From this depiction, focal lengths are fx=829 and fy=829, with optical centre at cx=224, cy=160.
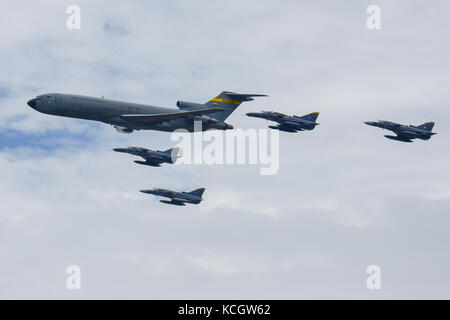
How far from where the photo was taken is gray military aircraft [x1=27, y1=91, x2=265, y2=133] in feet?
360

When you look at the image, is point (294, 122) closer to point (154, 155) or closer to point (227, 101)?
point (227, 101)

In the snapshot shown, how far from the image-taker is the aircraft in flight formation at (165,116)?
11006 centimetres

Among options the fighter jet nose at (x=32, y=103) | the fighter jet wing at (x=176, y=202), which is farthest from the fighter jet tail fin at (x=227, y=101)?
the fighter jet nose at (x=32, y=103)

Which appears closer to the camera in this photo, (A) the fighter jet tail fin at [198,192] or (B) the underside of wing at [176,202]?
(B) the underside of wing at [176,202]

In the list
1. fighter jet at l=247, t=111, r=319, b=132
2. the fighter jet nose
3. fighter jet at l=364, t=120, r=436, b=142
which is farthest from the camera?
fighter jet at l=364, t=120, r=436, b=142

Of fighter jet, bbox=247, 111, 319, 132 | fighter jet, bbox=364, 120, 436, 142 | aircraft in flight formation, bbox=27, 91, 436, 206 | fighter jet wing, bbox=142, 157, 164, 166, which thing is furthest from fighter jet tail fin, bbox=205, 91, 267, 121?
fighter jet, bbox=364, 120, 436, 142

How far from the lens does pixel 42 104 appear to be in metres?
110

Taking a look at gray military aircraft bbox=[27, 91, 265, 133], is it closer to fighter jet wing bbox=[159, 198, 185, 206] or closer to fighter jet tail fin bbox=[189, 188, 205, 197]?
fighter jet wing bbox=[159, 198, 185, 206]

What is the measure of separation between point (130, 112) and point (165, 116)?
15.7 ft

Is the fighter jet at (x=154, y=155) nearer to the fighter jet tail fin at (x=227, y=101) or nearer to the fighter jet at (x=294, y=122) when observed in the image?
the fighter jet tail fin at (x=227, y=101)

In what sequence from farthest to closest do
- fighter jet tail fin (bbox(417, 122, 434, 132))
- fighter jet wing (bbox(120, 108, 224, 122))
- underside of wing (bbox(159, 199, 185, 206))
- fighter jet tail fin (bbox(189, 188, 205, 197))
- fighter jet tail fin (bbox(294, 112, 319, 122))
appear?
1. fighter jet tail fin (bbox(189, 188, 205, 197))
2. underside of wing (bbox(159, 199, 185, 206))
3. fighter jet tail fin (bbox(417, 122, 434, 132))
4. fighter jet tail fin (bbox(294, 112, 319, 122))
5. fighter jet wing (bbox(120, 108, 224, 122))

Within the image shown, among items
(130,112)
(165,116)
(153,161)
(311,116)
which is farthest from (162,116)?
(311,116)

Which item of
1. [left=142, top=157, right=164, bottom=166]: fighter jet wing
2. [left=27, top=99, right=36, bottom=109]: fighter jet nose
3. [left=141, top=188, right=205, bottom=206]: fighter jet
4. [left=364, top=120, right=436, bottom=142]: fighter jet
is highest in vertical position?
[left=27, top=99, right=36, bottom=109]: fighter jet nose
